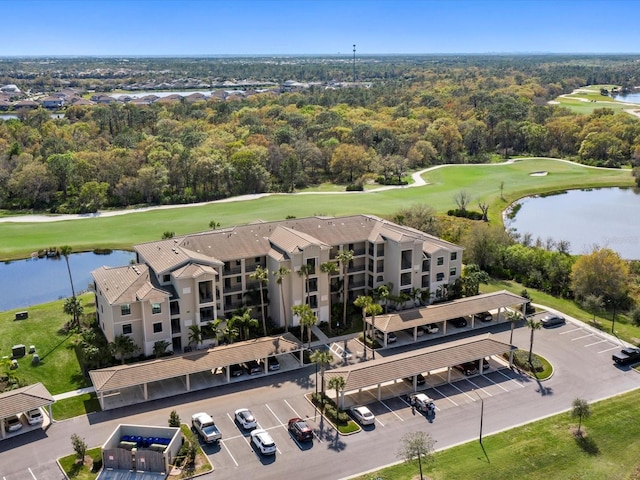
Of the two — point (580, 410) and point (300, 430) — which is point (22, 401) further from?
point (580, 410)

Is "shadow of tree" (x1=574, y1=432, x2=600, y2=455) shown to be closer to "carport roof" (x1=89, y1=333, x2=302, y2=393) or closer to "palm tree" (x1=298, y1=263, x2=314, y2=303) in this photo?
"carport roof" (x1=89, y1=333, x2=302, y2=393)

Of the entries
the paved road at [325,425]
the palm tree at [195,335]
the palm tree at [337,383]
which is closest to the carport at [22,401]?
the paved road at [325,425]

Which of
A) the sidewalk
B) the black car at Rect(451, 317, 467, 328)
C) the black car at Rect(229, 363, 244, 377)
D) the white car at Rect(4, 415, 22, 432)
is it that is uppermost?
the white car at Rect(4, 415, 22, 432)

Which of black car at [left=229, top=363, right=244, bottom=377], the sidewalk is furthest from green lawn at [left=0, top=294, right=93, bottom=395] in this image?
black car at [left=229, top=363, right=244, bottom=377]

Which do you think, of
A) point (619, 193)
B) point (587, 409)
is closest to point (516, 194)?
point (619, 193)

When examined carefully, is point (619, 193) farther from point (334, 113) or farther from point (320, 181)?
point (334, 113)

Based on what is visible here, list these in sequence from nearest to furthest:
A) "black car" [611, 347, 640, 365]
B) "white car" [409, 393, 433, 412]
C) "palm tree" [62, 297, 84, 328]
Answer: "white car" [409, 393, 433, 412], "black car" [611, 347, 640, 365], "palm tree" [62, 297, 84, 328]

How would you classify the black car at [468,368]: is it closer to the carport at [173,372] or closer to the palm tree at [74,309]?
the carport at [173,372]
